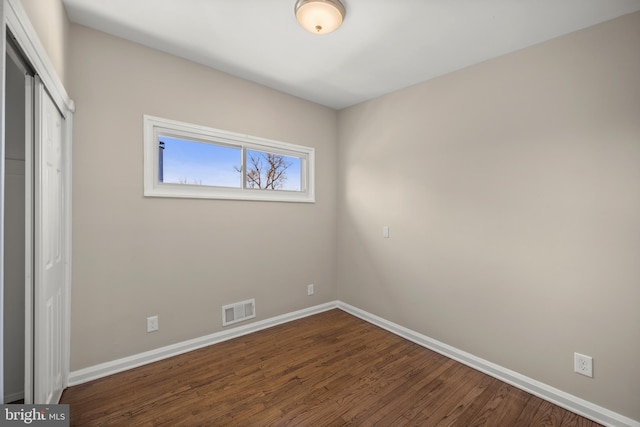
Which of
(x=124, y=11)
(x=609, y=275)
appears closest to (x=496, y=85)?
(x=609, y=275)

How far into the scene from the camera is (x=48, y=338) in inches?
62.6

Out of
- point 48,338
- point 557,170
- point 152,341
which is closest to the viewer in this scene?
point 48,338

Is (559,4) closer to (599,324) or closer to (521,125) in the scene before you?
(521,125)

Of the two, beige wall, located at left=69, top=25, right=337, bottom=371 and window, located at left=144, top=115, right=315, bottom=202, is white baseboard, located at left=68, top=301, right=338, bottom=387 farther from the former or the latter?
window, located at left=144, top=115, right=315, bottom=202

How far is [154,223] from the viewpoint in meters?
2.34

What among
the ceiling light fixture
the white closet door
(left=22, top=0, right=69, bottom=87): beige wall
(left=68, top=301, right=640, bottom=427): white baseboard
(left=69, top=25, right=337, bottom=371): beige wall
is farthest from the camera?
(left=69, top=25, right=337, bottom=371): beige wall

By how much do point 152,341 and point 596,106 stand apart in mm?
3751

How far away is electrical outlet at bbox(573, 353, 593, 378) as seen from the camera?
1849mm

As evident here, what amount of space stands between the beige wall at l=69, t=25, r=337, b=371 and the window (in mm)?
87

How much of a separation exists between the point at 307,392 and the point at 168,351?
4.26 ft

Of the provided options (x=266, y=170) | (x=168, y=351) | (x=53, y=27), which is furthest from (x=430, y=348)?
(x=53, y=27)

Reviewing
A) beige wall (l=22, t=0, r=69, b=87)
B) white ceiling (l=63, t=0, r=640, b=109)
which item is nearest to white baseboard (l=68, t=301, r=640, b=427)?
beige wall (l=22, t=0, r=69, b=87)

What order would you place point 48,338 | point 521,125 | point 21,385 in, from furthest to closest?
1. point 521,125
2. point 21,385
3. point 48,338

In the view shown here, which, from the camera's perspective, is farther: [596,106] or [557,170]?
[557,170]
